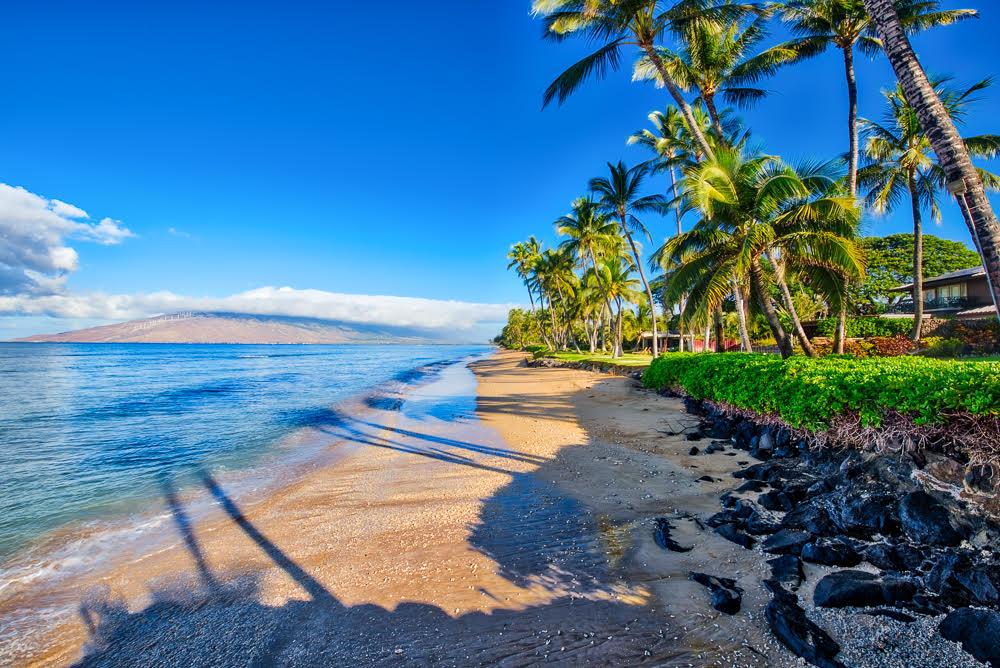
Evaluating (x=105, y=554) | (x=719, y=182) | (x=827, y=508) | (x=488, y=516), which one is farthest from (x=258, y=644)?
(x=719, y=182)

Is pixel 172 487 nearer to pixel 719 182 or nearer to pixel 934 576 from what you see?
pixel 934 576

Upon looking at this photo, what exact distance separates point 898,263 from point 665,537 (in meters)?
49.3

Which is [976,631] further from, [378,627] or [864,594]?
[378,627]

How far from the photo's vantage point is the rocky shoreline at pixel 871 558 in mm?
2730

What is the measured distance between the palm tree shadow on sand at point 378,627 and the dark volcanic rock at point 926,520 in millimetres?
2683

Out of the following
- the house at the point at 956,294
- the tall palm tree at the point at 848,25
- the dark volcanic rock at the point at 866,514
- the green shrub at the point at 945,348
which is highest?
the tall palm tree at the point at 848,25

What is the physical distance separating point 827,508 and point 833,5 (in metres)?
16.3

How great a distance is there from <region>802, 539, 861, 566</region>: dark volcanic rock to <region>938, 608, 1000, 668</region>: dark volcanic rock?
84cm

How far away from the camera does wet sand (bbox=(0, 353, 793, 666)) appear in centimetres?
310

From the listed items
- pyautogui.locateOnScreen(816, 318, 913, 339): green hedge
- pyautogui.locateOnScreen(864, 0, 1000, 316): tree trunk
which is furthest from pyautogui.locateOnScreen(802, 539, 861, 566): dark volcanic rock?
pyautogui.locateOnScreen(816, 318, 913, 339): green hedge

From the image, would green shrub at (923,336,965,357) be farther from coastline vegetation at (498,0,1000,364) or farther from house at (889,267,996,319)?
house at (889,267,996,319)

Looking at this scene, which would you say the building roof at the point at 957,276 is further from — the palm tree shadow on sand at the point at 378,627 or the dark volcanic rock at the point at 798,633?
the palm tree shadow on sand at the point at 378,627

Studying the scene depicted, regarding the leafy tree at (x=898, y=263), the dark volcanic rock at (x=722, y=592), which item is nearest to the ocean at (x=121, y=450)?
the dark volcanic rock at (x=722, y=592)

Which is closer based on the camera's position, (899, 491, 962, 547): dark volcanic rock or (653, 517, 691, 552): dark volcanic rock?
(899, 491, 962, 547): dark volcanic rock
